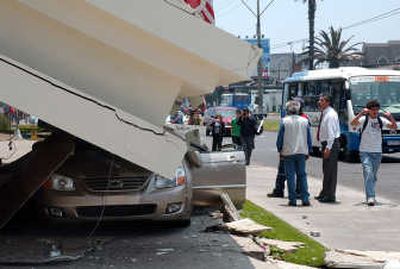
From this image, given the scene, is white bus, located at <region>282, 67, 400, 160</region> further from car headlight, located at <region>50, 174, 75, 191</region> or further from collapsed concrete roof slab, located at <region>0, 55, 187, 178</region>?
collapsed concrete roof slab, located at <region>0, 55, 187, 178</region>

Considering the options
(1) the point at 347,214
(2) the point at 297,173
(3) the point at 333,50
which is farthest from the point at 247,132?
(3) the point at 333,50

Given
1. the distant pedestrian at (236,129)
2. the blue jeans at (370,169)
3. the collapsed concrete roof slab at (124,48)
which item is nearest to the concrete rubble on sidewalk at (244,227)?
the collapsed concrete roof slab at (124,48)

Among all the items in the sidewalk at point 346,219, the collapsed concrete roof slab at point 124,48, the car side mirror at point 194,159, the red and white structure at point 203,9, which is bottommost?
the sidewalk at point 346,219

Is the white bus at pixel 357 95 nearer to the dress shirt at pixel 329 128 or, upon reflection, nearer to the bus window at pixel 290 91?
the bus window at pixel 290 91

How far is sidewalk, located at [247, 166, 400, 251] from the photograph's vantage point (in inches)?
361

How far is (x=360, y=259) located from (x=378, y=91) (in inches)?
688

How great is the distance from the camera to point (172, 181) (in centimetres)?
918

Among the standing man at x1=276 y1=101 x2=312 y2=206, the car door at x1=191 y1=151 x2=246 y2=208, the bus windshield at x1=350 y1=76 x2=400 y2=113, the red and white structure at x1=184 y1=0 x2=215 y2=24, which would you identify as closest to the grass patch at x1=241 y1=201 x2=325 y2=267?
the car door at x1=191 y1=151 x2=246 y2=208

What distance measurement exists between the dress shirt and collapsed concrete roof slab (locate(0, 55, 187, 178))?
6772 mm

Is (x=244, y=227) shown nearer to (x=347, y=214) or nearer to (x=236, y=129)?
(x=347, y=214)

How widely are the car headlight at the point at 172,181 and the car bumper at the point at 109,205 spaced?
0.07m

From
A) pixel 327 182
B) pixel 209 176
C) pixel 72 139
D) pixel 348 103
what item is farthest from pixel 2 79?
pixel 348 103

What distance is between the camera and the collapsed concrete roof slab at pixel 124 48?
6.29 meters

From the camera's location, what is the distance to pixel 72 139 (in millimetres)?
9422
